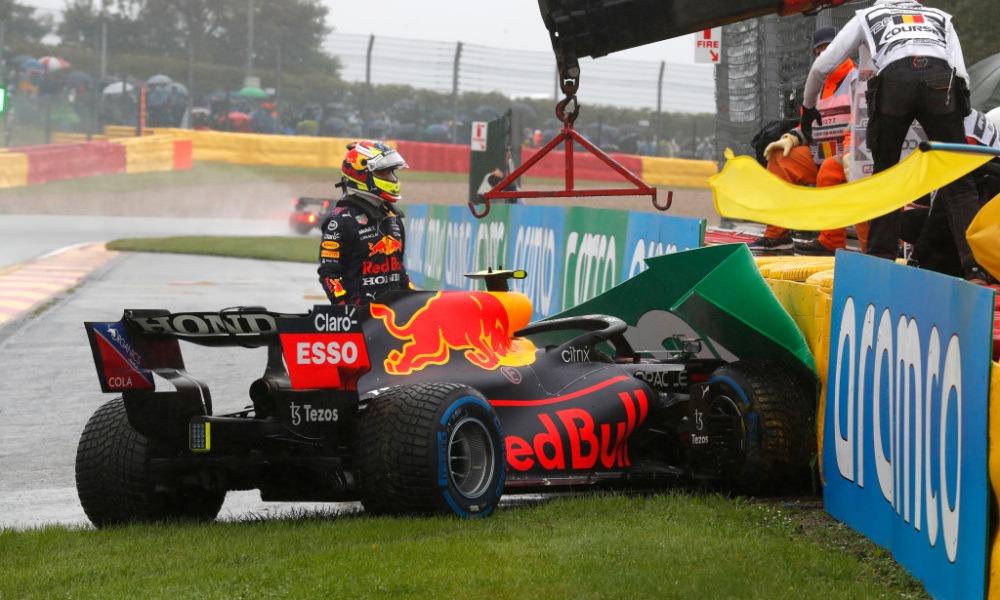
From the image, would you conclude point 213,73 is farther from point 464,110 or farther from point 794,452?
point 794,452

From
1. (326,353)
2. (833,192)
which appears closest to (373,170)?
(326,353)

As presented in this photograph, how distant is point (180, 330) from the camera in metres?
6.25

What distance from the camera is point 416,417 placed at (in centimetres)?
593

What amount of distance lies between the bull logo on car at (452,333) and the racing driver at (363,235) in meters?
1.31

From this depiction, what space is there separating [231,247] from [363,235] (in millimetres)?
22310

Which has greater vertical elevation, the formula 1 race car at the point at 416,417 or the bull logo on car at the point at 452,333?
the bull logo on car at the point at 452,333

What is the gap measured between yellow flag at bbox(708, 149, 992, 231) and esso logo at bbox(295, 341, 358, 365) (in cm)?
163

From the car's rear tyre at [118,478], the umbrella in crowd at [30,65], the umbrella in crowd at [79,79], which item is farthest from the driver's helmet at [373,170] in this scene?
the umbrella in crowd at [30,65]

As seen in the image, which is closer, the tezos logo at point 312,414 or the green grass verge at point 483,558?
the green grass verge at point 483,558

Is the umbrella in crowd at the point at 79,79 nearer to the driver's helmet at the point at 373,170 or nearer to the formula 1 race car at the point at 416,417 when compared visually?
the driver's helmet at the point at 373,170

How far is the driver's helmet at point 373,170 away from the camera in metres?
8.27

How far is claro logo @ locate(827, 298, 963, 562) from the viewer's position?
4.59 meters

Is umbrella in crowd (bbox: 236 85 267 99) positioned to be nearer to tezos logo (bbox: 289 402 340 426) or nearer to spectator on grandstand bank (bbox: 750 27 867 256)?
spectator on grandstand bank (bbox: 750 27 867 256)

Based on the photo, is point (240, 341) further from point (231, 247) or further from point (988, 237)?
point (231, 247)
